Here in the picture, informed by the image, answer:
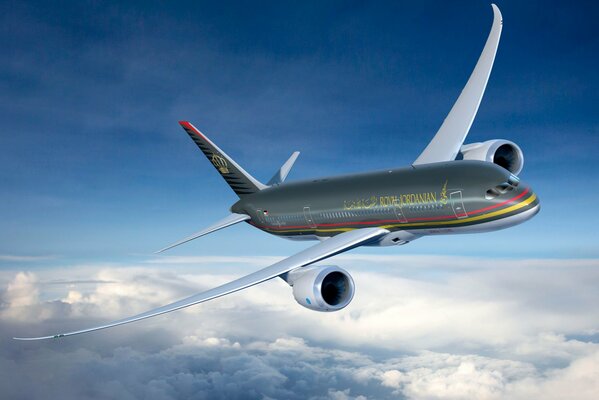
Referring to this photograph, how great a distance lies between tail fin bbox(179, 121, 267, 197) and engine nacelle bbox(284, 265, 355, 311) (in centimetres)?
1537

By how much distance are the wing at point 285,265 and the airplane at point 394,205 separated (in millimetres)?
46

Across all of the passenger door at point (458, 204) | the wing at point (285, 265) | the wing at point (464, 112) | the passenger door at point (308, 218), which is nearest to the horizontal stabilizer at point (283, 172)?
the passenger door at point (308, 218)

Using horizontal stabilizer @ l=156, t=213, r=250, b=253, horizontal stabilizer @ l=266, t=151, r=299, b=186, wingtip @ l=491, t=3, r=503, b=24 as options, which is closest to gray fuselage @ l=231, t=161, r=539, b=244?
horizontal stabilizer @ l=156, t=213, r=250, b=253

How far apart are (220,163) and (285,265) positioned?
16.9 metres

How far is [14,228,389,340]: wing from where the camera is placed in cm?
2058

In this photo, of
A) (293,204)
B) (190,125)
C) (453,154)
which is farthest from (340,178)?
(190,125)

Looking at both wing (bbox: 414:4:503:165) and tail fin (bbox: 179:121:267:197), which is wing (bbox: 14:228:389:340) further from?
tail fin (bbox: 179:121:267:197)

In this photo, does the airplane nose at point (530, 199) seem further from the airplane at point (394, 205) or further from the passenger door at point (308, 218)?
the passenger door at point (308, 218)

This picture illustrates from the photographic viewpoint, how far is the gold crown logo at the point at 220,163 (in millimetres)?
37812

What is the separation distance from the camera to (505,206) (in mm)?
21266

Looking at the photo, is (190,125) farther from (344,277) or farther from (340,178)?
(344,277)

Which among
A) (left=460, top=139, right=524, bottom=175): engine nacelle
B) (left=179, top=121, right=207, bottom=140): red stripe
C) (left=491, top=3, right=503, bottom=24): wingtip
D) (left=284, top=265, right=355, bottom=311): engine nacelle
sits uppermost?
(left=491, top=3, right=503, bottom=24): wingtip

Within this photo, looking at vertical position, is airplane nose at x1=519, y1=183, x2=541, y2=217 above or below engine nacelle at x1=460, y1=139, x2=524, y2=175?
below

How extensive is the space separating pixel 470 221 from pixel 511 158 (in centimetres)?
841
